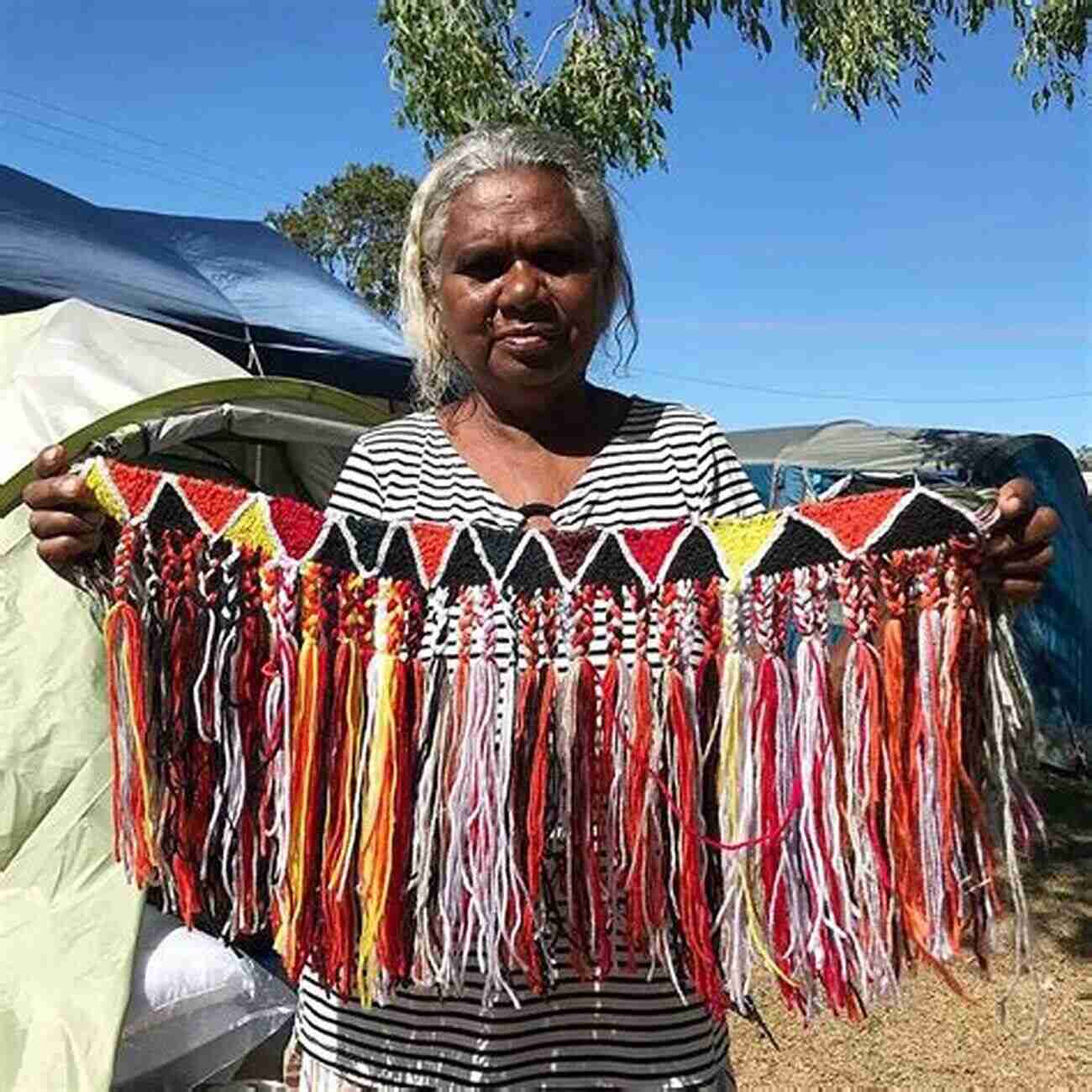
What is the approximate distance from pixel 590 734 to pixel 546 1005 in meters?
0.28

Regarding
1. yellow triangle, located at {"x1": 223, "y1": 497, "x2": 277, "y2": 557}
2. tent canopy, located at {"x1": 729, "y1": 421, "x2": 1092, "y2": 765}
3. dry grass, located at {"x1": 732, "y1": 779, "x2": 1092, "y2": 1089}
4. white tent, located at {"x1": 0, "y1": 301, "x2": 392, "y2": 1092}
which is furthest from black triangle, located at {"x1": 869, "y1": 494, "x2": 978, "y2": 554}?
tent canopy, located at {"x1": 729, "y1": 421, "x2": 1092, "y2": 765}

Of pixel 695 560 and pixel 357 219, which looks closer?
pixel 695 560

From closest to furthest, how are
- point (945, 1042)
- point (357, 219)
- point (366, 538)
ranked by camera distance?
point (366, 538)
point (945, 1042)
point (357, 219)

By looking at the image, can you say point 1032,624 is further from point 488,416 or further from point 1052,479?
point 488,416

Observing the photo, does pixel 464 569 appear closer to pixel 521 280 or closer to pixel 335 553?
pixel 335 553

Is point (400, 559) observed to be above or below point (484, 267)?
below

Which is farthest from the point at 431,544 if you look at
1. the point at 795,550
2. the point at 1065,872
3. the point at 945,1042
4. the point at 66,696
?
the point at 1065,872

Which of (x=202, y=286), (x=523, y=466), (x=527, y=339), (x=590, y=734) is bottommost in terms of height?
(x=590, y=734)

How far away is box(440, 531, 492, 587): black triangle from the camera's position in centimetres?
124

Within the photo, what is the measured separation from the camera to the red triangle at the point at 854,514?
1183mm

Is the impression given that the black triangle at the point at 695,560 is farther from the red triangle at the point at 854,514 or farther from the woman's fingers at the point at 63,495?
the woman's fingers at the point at 63,495

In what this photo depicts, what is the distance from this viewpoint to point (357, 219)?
70.8ft

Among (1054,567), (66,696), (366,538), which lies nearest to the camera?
(366,538)

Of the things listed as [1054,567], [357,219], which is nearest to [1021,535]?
[1054,567]
